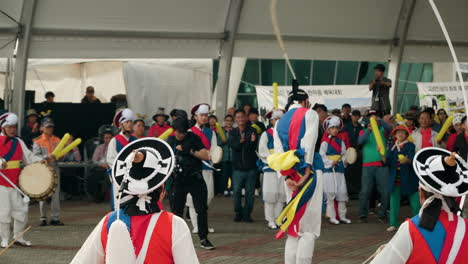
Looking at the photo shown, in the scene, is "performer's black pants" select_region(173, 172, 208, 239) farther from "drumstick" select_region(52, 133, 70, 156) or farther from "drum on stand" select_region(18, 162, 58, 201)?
"drumstick" select_region(52, 133, 70, 156)

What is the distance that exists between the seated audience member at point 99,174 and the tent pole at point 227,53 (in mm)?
2568

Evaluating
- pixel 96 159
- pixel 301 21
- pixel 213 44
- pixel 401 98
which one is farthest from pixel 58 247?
pixel 401 98

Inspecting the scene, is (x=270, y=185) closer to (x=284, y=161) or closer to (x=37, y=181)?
(x=37, y=181)

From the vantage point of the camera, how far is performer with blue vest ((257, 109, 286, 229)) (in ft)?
46.5

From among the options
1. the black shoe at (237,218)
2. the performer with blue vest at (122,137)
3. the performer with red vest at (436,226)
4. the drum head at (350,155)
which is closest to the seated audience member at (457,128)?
the drum head at (350,155)

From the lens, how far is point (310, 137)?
818 centimetres

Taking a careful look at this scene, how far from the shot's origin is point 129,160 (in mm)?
4477

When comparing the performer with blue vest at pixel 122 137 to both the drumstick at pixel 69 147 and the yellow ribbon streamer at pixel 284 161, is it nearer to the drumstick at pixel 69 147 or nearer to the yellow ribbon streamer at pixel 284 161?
the drumstick at pixel 69 147

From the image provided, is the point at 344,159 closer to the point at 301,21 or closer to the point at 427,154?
the point at 301,21

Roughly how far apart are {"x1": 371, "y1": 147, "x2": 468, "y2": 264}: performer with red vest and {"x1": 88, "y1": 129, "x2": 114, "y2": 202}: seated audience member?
14.1 meters

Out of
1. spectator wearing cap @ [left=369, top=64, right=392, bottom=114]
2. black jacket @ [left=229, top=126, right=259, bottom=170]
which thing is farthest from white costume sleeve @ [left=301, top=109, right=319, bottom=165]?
spectator wearing cap @ [left=369, top=64, right=392, bottom=114]

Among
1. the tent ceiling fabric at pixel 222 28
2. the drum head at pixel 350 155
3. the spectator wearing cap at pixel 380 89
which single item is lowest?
the drum head at pixel 350 155

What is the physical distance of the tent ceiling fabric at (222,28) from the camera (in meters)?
17.2

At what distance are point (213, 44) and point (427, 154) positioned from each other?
1414 centimetres
